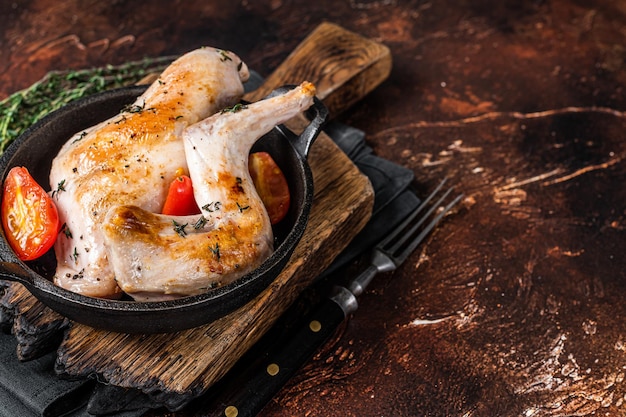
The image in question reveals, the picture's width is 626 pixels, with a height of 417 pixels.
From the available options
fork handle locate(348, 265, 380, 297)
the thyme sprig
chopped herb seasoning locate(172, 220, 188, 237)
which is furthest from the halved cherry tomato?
fork handle locate(348, 265, 380, 297)

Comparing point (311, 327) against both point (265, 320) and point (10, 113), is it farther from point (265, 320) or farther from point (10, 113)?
point (10, 113)

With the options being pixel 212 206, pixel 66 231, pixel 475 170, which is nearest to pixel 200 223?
pixel 212 206

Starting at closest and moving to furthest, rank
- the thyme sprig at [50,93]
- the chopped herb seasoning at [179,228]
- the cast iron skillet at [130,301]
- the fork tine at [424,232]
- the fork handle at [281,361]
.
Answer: the cast iron skillet at [130,301] < the chopped herb seasoning at [179,228] < the fork handle at [281,361] < the fork tine at [424,232] < the thyme sprig at [50,93]

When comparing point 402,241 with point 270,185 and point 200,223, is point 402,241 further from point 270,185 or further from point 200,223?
point 200,223

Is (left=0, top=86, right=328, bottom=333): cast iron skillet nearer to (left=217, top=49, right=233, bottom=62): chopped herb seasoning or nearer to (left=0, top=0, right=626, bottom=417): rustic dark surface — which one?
(left=217, top=49, right=233, bottom=62): chopped herb seasoning

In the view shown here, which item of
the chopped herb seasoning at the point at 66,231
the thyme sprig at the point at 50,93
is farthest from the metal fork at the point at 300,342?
the thyme sprig at the point at 50,93

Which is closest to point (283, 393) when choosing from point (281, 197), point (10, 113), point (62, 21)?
point (281, 197)

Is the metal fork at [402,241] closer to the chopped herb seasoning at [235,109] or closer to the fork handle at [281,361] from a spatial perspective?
the fork handle at [281,361]
